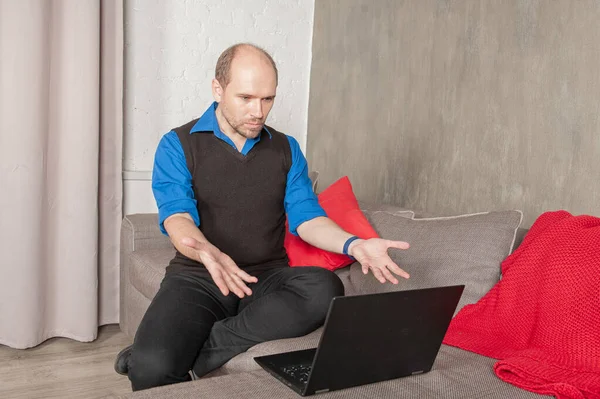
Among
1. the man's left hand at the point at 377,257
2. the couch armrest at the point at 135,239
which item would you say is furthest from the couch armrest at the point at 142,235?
the man's left hand at the point at 377,257

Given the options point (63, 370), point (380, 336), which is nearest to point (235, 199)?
point (380, 336)

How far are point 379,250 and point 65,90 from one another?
176cm

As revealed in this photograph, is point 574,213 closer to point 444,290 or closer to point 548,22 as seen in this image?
point 548,22

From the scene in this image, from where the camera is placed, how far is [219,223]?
6.05 feet

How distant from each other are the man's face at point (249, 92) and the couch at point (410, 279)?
1.97 feet

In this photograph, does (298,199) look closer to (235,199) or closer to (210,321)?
(235,199)

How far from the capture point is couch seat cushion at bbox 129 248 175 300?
87.8 inches

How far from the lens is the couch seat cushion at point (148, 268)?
87.8 inches

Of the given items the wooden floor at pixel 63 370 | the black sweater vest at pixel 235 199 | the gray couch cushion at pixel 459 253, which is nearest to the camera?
the gray couch cushion at pixel 459 253

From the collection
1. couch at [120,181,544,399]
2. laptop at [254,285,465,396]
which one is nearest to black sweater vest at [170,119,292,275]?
couch at [120,181,544,399]

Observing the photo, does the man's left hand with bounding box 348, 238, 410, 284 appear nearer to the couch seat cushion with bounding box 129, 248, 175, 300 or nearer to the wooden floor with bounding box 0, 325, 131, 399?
the couch seat cushion with bounding box 129, 248, 175, 300

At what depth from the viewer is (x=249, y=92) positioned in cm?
176

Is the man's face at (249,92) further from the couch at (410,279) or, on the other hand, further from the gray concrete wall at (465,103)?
the gray concrete wall at (465,103)

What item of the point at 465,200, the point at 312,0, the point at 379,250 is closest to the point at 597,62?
the point at 465,200
